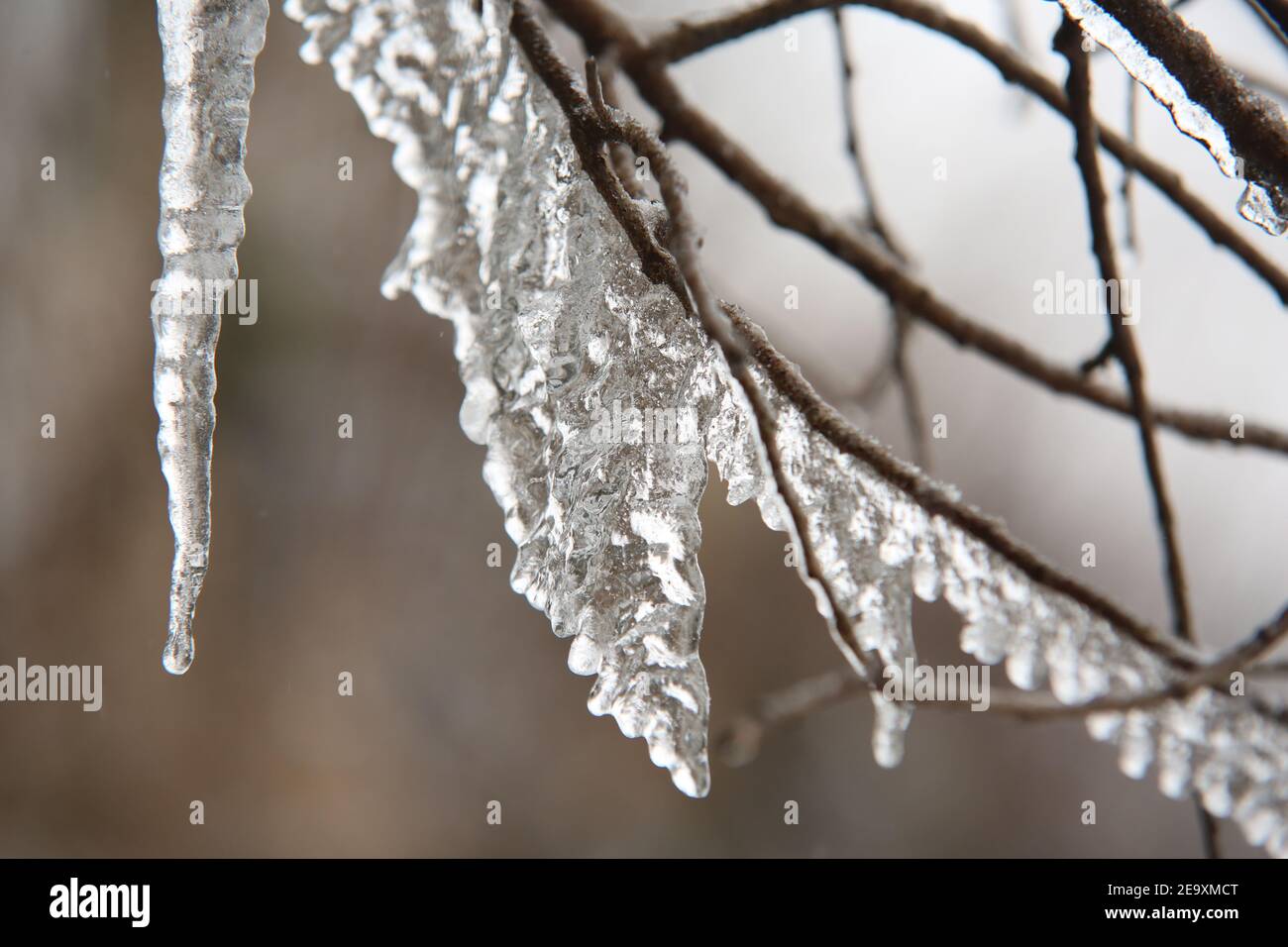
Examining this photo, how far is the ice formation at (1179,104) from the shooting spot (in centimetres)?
35

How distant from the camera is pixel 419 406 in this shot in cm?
349

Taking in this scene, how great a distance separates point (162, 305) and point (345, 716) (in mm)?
3241

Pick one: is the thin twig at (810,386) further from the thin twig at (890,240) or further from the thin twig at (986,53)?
the thin twig at (890,240)

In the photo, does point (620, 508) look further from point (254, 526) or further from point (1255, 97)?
point (254, 526)

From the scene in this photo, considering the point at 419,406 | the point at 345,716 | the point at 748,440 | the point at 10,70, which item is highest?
the point at 10,70
